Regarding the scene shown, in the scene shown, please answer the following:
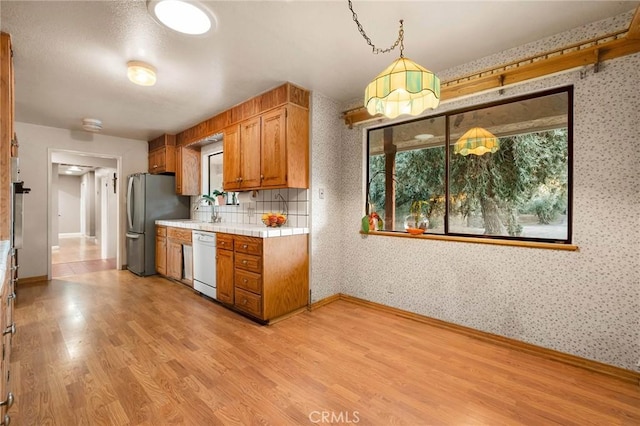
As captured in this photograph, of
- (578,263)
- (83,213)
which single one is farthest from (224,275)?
(83,213)

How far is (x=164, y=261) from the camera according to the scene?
4.47 metres

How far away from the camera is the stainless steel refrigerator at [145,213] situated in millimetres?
4641

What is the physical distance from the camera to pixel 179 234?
4074mm

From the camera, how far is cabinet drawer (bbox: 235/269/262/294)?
2.83 metres

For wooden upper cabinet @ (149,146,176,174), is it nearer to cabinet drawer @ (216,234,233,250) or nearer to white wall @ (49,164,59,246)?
white wall @ (49,164,59,246)

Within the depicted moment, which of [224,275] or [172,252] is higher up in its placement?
[172,252]

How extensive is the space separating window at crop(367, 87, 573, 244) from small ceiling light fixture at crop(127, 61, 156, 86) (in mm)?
2350

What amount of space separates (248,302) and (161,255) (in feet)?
8.07

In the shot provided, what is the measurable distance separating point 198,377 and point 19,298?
3297 mm

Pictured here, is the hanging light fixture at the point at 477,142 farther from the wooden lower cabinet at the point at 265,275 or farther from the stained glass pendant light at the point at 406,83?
the wooden lower cabinet at the point at 265,275

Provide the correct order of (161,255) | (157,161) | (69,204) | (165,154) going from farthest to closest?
(69,204) → (157,161) → (165,154) → (161,255)

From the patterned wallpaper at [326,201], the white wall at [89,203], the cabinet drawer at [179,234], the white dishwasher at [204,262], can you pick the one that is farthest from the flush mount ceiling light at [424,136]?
the white wall at [89,203]

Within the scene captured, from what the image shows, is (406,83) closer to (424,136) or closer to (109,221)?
(424,136)

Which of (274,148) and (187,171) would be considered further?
(187,171)
